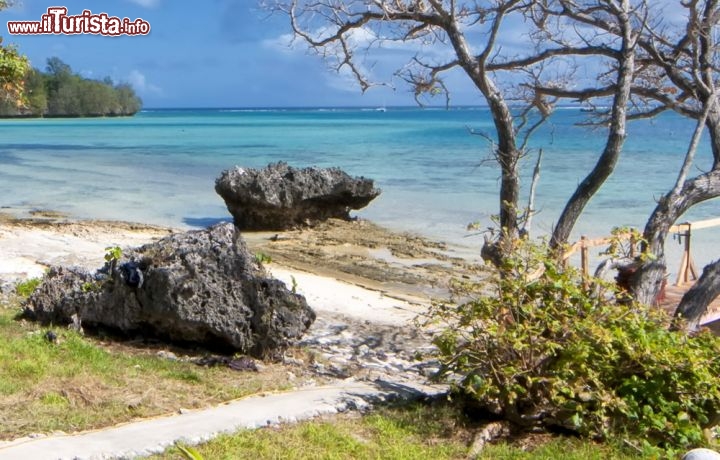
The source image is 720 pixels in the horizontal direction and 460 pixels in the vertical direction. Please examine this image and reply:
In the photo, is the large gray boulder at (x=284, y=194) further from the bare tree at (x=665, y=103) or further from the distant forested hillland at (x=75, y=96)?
the distant forested hillland at (x=75, y=96)

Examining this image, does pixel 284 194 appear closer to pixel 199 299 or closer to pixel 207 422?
pixel 199 299

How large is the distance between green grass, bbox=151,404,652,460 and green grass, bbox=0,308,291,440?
773 millimetres

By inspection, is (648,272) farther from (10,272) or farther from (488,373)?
(10,272)

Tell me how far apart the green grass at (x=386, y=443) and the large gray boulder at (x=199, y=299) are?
1538mm

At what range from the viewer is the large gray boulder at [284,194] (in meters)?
18.4

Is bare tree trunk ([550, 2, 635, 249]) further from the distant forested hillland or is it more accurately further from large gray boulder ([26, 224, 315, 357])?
the distant forested hillland

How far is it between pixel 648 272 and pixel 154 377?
3.72 metres

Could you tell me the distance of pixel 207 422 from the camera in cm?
569

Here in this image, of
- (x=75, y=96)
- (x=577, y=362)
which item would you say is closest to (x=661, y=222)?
(x=577, y=362)

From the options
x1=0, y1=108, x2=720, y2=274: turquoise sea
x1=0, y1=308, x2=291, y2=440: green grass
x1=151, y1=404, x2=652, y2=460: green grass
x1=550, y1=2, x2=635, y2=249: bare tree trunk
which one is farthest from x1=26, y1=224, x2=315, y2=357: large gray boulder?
x1=0, y1=108, x2=720, y2=274: turquoise sea

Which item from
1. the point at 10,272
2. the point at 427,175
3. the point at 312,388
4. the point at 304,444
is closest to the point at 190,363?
the point at 312,388

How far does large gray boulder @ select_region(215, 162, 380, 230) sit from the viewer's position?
60.4 feet

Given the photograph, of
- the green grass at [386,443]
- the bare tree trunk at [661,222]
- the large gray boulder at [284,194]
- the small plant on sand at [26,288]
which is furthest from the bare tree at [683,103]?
the large gray boulder at [284,194]

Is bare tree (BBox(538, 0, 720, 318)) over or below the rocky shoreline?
over
